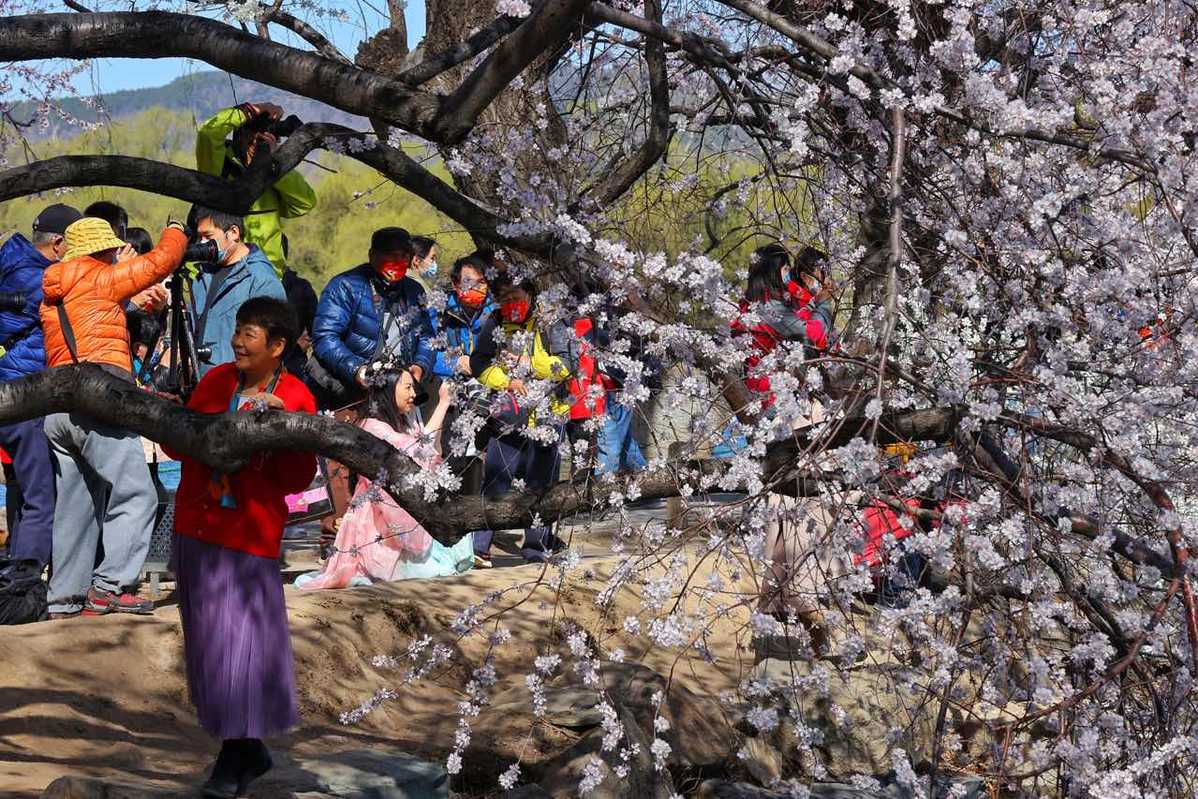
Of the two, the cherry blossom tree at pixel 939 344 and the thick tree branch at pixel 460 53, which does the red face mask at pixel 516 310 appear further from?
the thick tree branch at pixel 460 53

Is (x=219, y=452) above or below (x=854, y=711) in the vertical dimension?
above

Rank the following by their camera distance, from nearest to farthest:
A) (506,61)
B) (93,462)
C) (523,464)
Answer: (506,61) → (93,462) → (523,464)

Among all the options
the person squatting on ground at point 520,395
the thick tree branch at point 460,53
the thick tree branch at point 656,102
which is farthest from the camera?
the thick tree branch at point 656,102

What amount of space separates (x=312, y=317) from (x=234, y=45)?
176 inches

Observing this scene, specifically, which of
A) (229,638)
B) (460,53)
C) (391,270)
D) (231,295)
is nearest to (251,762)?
(229,638)

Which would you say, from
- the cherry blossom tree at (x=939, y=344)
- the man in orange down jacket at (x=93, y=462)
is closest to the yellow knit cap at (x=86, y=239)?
the man in orange down jacket at (x=93, y=462)

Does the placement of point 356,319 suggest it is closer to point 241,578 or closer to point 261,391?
point 261,391

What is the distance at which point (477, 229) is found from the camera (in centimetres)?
465

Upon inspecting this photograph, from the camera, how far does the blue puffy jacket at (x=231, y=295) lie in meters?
7.23

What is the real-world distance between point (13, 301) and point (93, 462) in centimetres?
85

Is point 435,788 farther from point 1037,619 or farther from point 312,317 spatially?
point 312,317

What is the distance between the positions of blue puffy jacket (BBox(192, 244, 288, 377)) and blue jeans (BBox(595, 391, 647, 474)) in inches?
73.0

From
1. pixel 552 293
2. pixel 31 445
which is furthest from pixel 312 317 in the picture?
pixel 552 293

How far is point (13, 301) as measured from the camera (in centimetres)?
687
